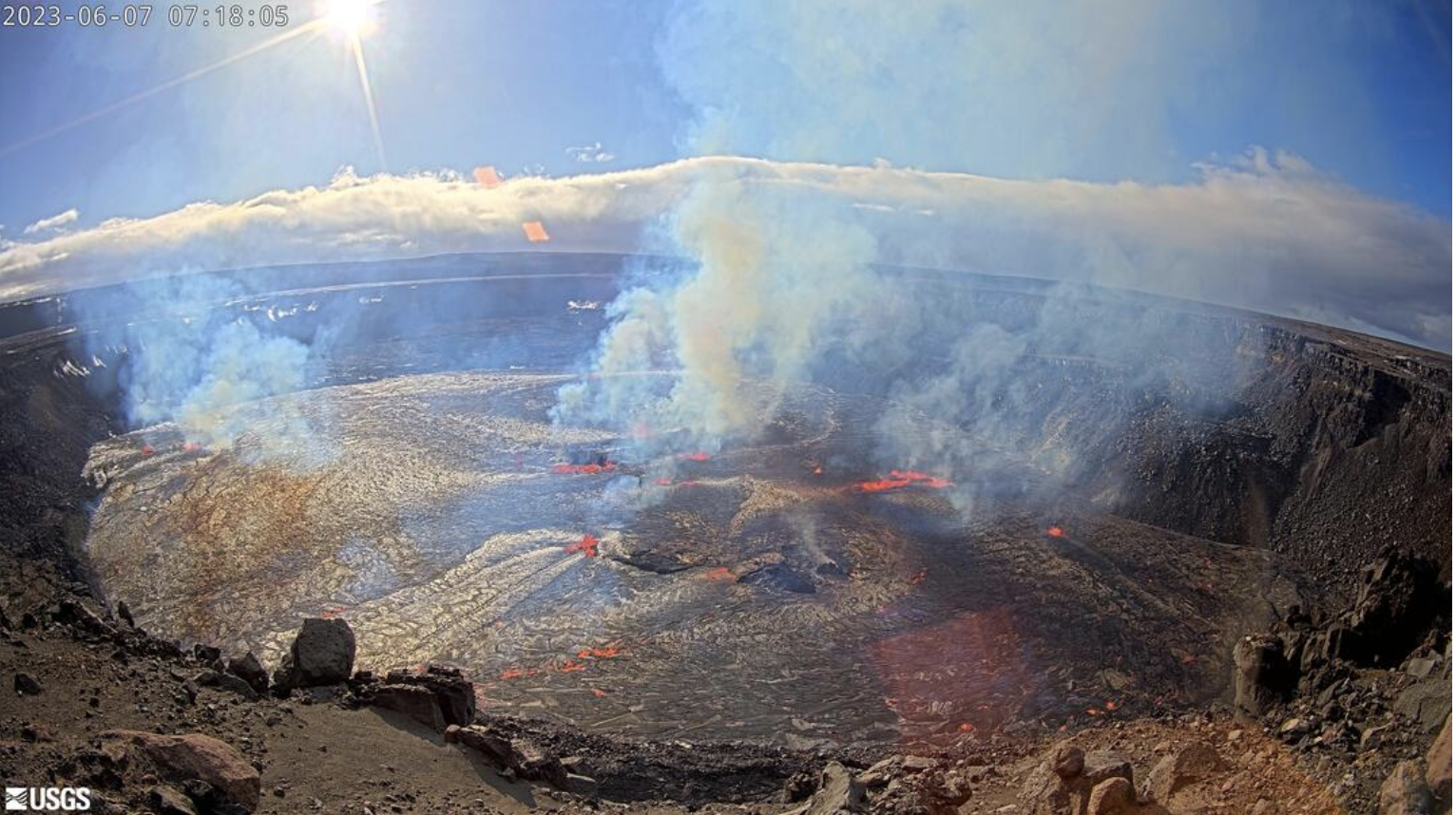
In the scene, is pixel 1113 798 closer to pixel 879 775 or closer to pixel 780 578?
pixel 879 775

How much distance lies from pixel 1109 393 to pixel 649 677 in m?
31.1

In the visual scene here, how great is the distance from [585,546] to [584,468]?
9474mm

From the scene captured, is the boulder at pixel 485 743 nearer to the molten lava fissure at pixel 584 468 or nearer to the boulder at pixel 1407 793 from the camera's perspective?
the boulder at pixel 1407 793

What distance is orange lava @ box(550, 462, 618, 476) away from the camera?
4159cm

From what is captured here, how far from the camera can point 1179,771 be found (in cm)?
1606

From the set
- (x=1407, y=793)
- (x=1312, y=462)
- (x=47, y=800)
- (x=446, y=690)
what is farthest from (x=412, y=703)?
(x=1312, y=462)

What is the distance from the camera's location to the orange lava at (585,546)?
32.2m

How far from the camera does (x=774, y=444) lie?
151 feet

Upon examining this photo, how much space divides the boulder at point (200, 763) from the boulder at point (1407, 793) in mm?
15801

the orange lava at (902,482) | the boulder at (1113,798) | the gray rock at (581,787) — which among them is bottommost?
the gray rock at (581,787)

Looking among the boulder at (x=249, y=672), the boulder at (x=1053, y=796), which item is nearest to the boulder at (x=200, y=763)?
the boulder at (x=249, y=672)

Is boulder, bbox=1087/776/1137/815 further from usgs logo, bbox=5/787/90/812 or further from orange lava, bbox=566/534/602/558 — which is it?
orange lava, bbox=566/534/602/558

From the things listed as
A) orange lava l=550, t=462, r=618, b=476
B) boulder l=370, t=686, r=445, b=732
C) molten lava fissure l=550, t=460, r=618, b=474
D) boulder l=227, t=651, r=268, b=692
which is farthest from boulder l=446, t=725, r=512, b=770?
molten lava fissure l=550, t=460, r=618, b=474

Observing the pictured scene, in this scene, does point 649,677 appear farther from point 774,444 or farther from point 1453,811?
point 774,444
